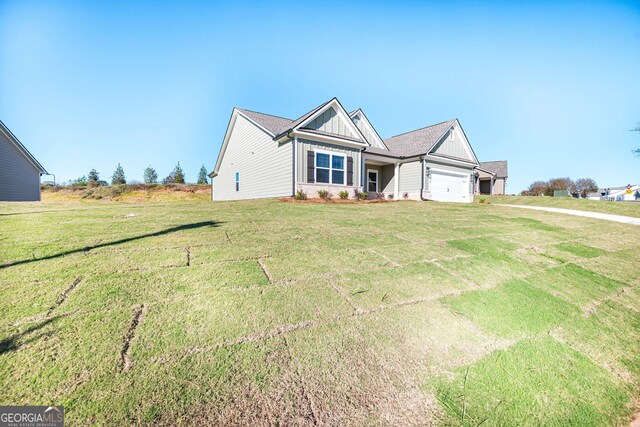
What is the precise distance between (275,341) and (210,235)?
3164 mm

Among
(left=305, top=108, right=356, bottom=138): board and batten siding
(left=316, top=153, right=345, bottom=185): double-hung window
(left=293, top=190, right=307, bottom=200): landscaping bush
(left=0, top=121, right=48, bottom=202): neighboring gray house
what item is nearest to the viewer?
(left=293, top=190, right=307, bottom=200): landscaping bush

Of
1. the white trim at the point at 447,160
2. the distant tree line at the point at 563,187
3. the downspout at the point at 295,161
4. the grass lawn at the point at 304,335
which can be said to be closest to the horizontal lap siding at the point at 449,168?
the white trim at the point at 447,160

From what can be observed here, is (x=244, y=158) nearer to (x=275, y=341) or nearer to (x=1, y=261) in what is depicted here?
(x=1, y=261)

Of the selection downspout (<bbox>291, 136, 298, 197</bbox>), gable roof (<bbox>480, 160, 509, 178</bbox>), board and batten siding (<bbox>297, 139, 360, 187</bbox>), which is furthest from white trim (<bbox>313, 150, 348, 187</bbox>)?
gable roof (<bbox>480, 160, 509, 178</bbox>)

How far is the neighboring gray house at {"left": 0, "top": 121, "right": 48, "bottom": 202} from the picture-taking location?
1519cm

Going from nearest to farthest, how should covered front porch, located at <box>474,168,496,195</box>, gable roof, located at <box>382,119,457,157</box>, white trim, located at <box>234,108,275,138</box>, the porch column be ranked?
1. white trim, located at <box>234,108,275,138</box>
2. gable roof, located at <box>382,119,457,157</box>
3. the porch column
4. covered front porch, located at <box>474,168,496,195</box>

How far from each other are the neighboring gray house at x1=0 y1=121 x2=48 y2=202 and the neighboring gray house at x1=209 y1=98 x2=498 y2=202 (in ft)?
38.9

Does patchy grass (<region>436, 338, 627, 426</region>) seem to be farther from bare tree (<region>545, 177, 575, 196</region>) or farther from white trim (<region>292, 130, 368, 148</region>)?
bare tree (<region>545, 177, 575, 196</region>)

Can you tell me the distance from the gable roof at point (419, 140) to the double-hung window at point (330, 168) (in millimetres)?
5561

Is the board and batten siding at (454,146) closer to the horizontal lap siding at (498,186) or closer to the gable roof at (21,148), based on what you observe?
the horizontal lap siding at (498,186)

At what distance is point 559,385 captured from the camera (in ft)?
6.57

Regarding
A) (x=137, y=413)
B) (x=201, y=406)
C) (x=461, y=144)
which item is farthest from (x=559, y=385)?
(x=461, y=144)

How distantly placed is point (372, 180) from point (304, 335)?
54.5 ft

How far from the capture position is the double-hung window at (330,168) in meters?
13.3
